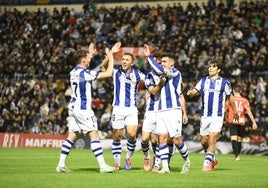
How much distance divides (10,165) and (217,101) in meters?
5.40

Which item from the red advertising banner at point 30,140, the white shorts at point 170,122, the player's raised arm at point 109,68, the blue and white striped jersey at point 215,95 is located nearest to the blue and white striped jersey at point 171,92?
the white shorts at point 170,122

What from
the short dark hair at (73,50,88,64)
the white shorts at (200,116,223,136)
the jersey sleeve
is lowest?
the white shorts at (200,116,223,136)

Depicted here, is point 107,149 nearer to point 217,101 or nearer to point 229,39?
point 229,39

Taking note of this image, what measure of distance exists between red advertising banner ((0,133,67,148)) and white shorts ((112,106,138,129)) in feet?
48.1

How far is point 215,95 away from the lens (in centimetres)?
1588

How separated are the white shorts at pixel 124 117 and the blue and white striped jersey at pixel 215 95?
1697mm

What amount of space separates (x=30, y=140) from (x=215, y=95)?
1683 cm

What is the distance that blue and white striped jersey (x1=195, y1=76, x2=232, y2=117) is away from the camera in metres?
15.8

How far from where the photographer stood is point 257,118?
89.5 feet

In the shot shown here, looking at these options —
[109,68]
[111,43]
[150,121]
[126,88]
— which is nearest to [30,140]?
[111,43]

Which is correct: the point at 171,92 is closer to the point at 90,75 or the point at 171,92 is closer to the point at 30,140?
the point at 90,75

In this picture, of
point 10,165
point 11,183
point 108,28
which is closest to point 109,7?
point 108,28

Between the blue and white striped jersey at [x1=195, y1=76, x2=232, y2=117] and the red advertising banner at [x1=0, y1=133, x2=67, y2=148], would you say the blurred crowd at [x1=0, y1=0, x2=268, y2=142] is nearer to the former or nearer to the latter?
the red advertising banner at [x1=0, y1=133, x2=67, y2=148]

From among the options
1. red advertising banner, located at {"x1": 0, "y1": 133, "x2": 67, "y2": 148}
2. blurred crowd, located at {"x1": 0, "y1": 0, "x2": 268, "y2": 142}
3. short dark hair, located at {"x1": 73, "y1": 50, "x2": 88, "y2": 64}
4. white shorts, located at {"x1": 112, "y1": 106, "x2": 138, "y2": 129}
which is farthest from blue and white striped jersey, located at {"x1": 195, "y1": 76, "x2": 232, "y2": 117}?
red advertising banner, located at {"x1": 0, "y1": 133, "x2": 67, "y2": 148}
